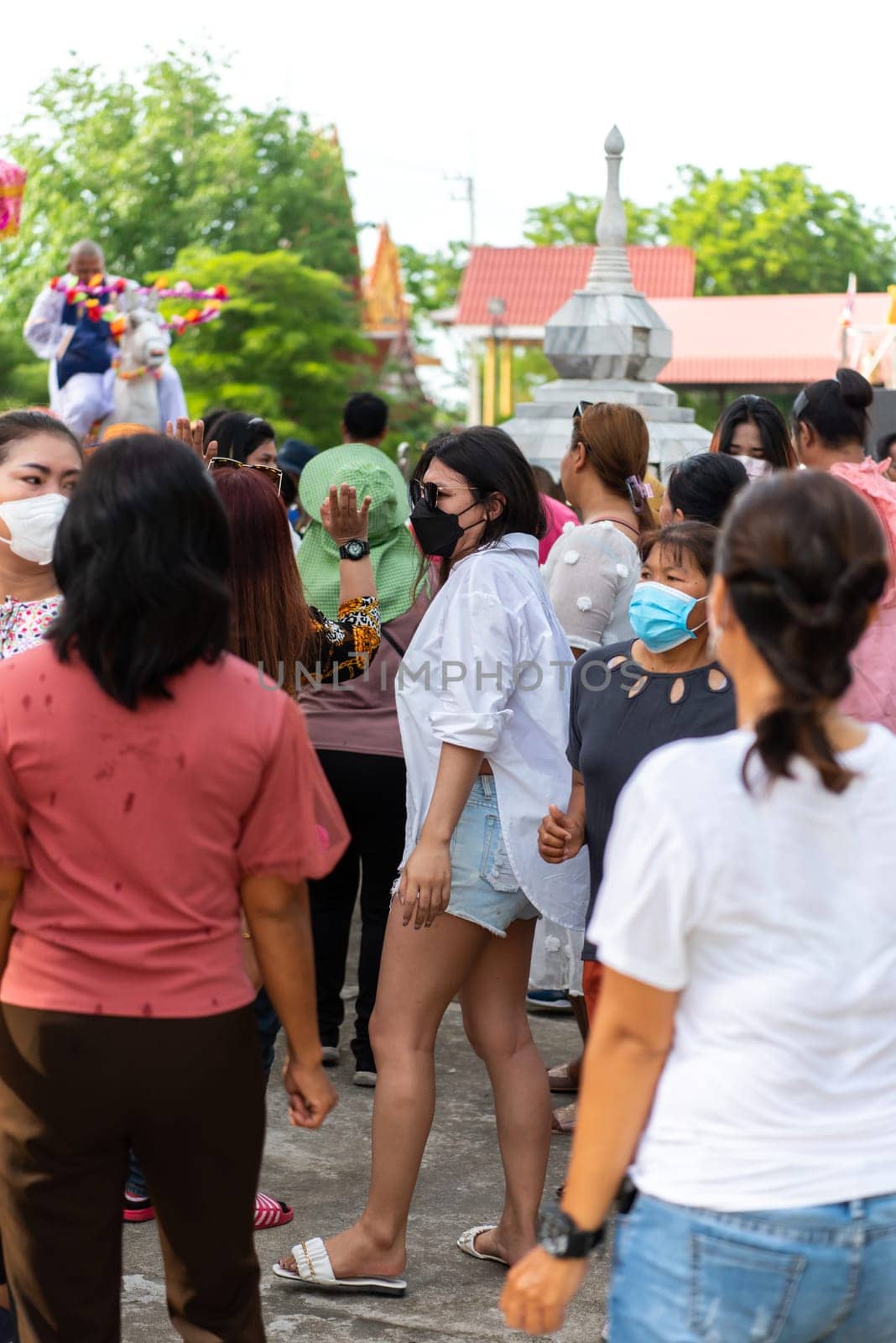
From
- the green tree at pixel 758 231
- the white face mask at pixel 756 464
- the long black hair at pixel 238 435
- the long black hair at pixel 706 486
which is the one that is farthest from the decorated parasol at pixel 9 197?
the green tree at pixel 758 231

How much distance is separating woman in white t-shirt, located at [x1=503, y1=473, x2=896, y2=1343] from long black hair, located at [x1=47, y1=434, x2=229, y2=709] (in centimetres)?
77

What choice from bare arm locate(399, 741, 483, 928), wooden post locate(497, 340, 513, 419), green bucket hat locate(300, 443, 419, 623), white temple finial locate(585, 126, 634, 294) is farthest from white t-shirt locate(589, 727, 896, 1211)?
wooden post locate(497, 340, 513, 419)

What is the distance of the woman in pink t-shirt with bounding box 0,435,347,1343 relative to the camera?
240 centimetres

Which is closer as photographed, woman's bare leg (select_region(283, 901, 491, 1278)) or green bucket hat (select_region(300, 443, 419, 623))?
woman's bare leg (select_region(283, 901, 491, 1278))

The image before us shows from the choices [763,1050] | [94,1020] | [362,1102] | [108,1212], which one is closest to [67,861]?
[94,1020]

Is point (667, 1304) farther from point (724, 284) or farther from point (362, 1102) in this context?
point (724, 284)

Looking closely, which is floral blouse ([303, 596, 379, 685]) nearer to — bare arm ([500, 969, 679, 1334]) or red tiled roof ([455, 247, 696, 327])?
bare arm ([500, 969, 679, 1334])

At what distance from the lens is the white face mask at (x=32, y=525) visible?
347cm

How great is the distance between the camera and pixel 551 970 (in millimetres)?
4656

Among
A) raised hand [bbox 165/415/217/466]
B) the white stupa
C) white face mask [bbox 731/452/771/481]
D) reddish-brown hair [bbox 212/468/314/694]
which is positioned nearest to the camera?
reddish-brown hair [bbox 212/468/314/694]

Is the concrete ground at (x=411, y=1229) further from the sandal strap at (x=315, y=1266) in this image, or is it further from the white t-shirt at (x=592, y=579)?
the white t-shirt at (x=592, y=579)

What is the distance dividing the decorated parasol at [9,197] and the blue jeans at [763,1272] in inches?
294

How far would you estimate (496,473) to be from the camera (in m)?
3.86

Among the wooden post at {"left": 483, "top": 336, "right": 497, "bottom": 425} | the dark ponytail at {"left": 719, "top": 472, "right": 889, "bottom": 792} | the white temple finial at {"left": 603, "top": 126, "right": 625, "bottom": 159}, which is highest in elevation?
the white temple finial at {"left": 603, "top": 126, "right": 625, "bottom": 159}
